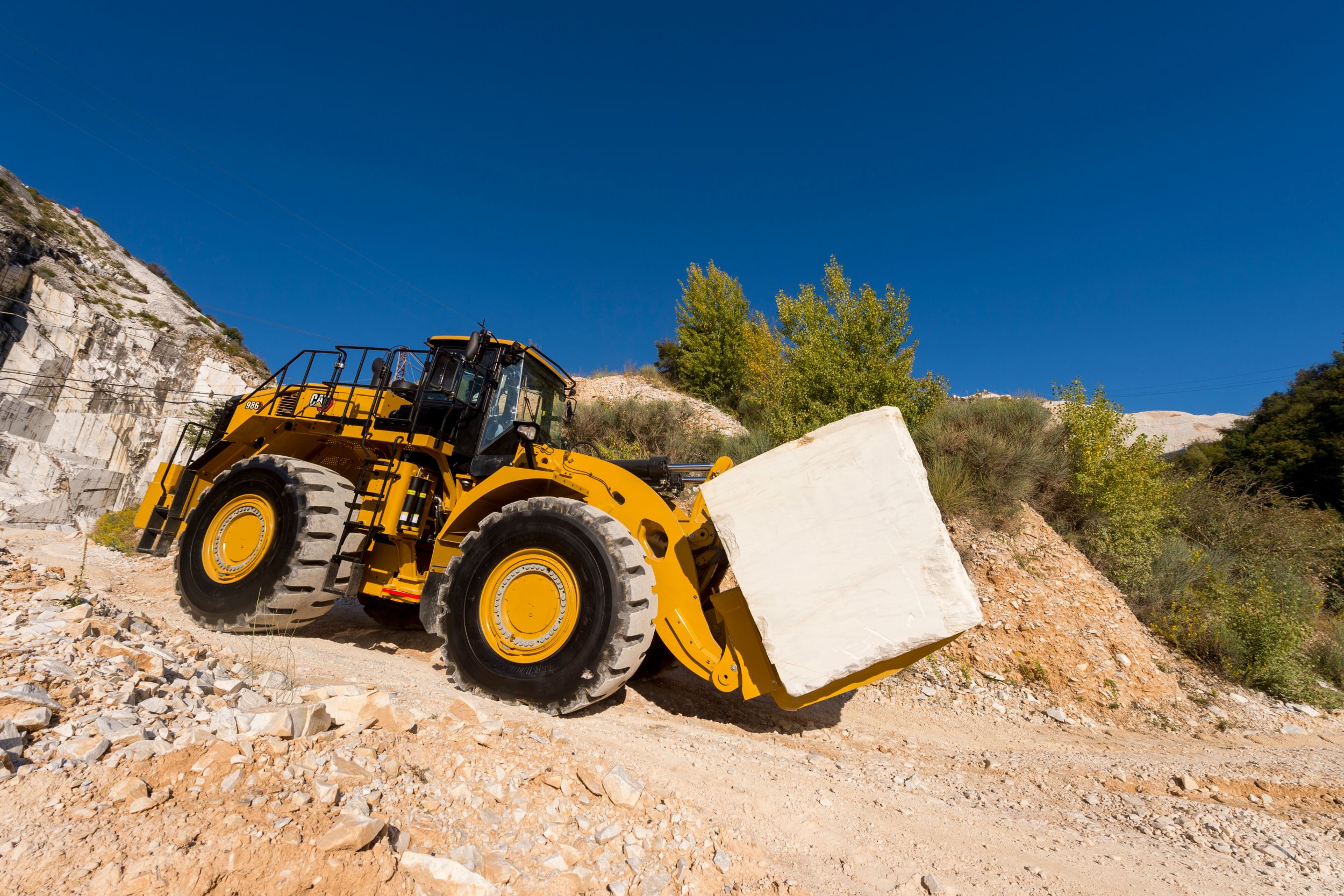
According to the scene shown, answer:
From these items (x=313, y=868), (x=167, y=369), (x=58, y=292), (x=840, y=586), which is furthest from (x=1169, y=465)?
(x=58, y=292)

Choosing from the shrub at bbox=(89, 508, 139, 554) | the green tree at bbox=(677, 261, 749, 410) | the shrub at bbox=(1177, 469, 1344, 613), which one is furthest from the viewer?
the green tree at bbox=(677, 261, 749, 410)

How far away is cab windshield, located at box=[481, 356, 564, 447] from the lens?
5.89 metres

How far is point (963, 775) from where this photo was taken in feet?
13.3

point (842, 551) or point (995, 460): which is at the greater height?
point (995, 460)

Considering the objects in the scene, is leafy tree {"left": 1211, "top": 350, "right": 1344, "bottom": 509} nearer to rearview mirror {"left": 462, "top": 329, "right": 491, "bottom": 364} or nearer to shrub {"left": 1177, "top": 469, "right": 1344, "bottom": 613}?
shrub {"left": 1177, "top": 469, "right": 1344, "bottom": 613}

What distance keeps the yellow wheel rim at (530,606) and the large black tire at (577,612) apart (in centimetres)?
4

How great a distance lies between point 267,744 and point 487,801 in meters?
0.84

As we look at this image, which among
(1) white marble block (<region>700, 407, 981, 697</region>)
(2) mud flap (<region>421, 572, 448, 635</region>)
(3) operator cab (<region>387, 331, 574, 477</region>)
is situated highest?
(3) operator cab (<region>387, 331, 574, 477</region>)

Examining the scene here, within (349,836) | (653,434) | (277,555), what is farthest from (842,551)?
(653,434)

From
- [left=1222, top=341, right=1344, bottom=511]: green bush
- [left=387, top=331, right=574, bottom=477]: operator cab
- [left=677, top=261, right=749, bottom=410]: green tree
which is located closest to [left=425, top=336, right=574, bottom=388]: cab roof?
[left=387, top=331, right=574, bottom=477]: operator cab

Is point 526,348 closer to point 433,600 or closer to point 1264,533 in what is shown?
point 433,600

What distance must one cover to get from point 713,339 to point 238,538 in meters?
22.0

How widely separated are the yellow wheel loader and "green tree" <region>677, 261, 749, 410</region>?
58.8 feet

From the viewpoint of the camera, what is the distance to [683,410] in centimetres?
1753
